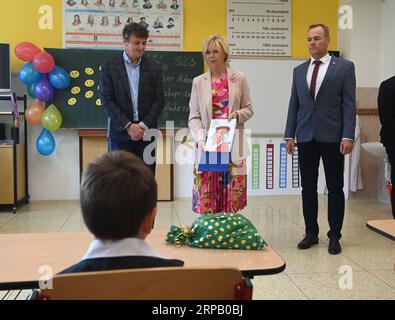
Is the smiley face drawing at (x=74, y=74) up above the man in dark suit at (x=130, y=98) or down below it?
above

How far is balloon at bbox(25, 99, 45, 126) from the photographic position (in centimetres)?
489

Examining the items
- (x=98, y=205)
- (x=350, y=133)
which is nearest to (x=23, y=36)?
(x=350, y=133)

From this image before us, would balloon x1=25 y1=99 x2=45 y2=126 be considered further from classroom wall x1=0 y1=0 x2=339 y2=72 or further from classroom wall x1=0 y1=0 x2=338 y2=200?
classroom wall x1=0 y1=0 x2=339 y2=72

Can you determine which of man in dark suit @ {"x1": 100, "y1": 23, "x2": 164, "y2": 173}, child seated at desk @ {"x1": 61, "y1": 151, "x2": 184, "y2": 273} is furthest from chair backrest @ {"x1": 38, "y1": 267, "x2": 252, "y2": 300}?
man in dark suit @ {"x1": 100, "y1": 23, "x2": 164, "y2": 173}

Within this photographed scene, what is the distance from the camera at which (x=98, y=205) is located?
0.90 m

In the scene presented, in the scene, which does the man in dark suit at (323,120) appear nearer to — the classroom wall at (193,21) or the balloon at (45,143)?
the classroom wall at (193,21)

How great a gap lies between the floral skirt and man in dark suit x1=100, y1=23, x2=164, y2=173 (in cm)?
33

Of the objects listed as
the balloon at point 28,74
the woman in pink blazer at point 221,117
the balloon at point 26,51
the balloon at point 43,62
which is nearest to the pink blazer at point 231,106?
the woman in pink blazer at point 221,117

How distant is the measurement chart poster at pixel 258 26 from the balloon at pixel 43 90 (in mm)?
2255

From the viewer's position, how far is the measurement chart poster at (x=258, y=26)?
5.51 m

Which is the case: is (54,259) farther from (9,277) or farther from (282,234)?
(282,234)

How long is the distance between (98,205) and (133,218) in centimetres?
8

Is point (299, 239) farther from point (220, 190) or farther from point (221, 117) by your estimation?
point (221, 117)

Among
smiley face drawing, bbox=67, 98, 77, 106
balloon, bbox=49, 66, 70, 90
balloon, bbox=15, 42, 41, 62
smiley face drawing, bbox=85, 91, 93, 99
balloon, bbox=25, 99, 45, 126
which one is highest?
balloon, bbox=15, 42, 41, 62
